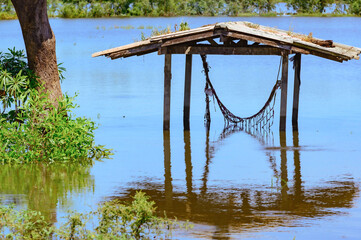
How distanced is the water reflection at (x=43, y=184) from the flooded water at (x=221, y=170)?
0.05ft

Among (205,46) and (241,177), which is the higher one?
(205,46)

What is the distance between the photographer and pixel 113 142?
A: 53.4 ft

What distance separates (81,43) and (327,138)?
1354 inches

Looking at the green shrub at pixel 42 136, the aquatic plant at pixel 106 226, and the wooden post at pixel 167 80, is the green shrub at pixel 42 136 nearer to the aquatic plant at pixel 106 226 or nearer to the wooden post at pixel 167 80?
the wooden post at pixel 167 80

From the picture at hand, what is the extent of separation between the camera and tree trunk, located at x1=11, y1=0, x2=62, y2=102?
1395cm

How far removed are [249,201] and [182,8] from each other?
242 ft

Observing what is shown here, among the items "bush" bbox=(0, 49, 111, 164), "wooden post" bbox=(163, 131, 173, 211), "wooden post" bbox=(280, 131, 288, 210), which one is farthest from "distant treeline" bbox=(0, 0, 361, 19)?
"bush" bbox=(0, 49, 111, 164)

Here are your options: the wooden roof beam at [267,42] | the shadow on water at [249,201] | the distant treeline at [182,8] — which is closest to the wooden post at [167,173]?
the shadow on water at [249,201]

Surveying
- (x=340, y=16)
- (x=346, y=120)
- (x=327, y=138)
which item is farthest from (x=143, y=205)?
(x=340, y=16)

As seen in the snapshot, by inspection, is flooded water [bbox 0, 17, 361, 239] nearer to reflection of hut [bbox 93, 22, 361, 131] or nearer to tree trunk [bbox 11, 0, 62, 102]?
reflection of hut [bbox 93, 22, 361, 131]

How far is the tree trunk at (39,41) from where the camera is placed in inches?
549

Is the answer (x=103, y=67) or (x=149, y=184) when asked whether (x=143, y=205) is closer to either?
(x=149, y=184)

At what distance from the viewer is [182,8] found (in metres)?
83.5

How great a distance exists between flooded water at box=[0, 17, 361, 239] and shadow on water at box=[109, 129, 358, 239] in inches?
0.5
